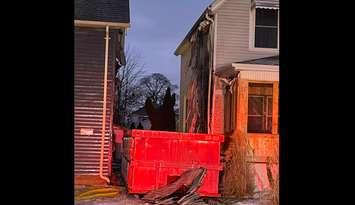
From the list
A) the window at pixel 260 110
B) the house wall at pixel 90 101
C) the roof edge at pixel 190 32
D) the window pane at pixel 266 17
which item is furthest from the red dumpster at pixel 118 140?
the window pane at pixel 266 17

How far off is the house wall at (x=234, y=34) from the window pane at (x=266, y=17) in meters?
0.11

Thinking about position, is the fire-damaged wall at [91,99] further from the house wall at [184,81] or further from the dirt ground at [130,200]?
the house wall at [184,81]

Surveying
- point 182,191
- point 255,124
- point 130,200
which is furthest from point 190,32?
point 130,200

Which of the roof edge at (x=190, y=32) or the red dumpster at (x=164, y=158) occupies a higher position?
the roof edge at (x=190, y=32)

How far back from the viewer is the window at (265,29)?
5.67m

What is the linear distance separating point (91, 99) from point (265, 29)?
2253 mm

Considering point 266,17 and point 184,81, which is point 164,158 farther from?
point 266,17

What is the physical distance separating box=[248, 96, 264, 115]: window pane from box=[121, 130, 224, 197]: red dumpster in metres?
0.65

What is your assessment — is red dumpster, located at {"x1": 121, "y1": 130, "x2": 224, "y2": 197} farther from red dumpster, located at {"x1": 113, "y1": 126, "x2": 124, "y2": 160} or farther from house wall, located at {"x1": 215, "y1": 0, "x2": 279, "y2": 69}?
house wall, located at {"x1": 215, "y1": 0, "x2": 279, "y2": 69}

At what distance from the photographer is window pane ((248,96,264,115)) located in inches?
197
